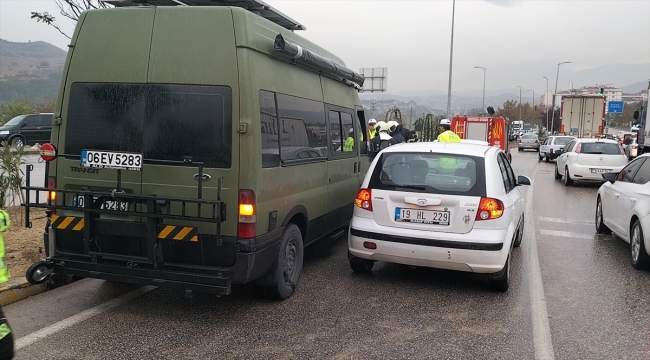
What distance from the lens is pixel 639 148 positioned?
1869 centimetres

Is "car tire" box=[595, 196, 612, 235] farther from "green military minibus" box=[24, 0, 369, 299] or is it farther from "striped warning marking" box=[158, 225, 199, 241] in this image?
"striped warning marking" box=[158, 225, 199, 241]

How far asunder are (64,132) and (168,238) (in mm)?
1409

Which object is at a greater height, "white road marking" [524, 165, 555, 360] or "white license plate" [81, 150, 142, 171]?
"white license plate" [81, 150, 142, 171]

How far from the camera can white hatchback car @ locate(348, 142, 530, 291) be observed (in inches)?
208

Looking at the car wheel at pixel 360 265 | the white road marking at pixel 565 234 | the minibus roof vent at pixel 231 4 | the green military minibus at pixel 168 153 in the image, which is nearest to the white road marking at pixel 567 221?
the white road marking at pixel 565 234

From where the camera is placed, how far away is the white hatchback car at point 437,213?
208 inches

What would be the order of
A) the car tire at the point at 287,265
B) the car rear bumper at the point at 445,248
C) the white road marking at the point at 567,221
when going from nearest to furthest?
the car tire at the point at 287,265 → the car rear bumper at the point at 445,248 → the white road marking at the point at 567,221

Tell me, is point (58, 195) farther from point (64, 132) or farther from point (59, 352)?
point (59, 352)

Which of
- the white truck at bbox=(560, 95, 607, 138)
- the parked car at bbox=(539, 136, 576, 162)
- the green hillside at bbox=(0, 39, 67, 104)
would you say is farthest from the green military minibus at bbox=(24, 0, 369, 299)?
the green hillside at bbox=(0, 39, 67, 104)

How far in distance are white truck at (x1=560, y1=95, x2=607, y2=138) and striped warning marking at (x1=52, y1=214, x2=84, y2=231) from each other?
103 feet

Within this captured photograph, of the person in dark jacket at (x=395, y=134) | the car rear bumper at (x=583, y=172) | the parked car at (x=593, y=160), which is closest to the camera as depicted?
the person in dark jacket at (x=395, y=134)

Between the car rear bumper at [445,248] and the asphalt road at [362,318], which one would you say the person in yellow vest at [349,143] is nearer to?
the asphalt road at [362,318]

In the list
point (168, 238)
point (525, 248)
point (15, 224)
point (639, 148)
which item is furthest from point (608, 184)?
point (639, 148)

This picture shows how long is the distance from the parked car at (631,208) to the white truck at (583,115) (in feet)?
81.0
